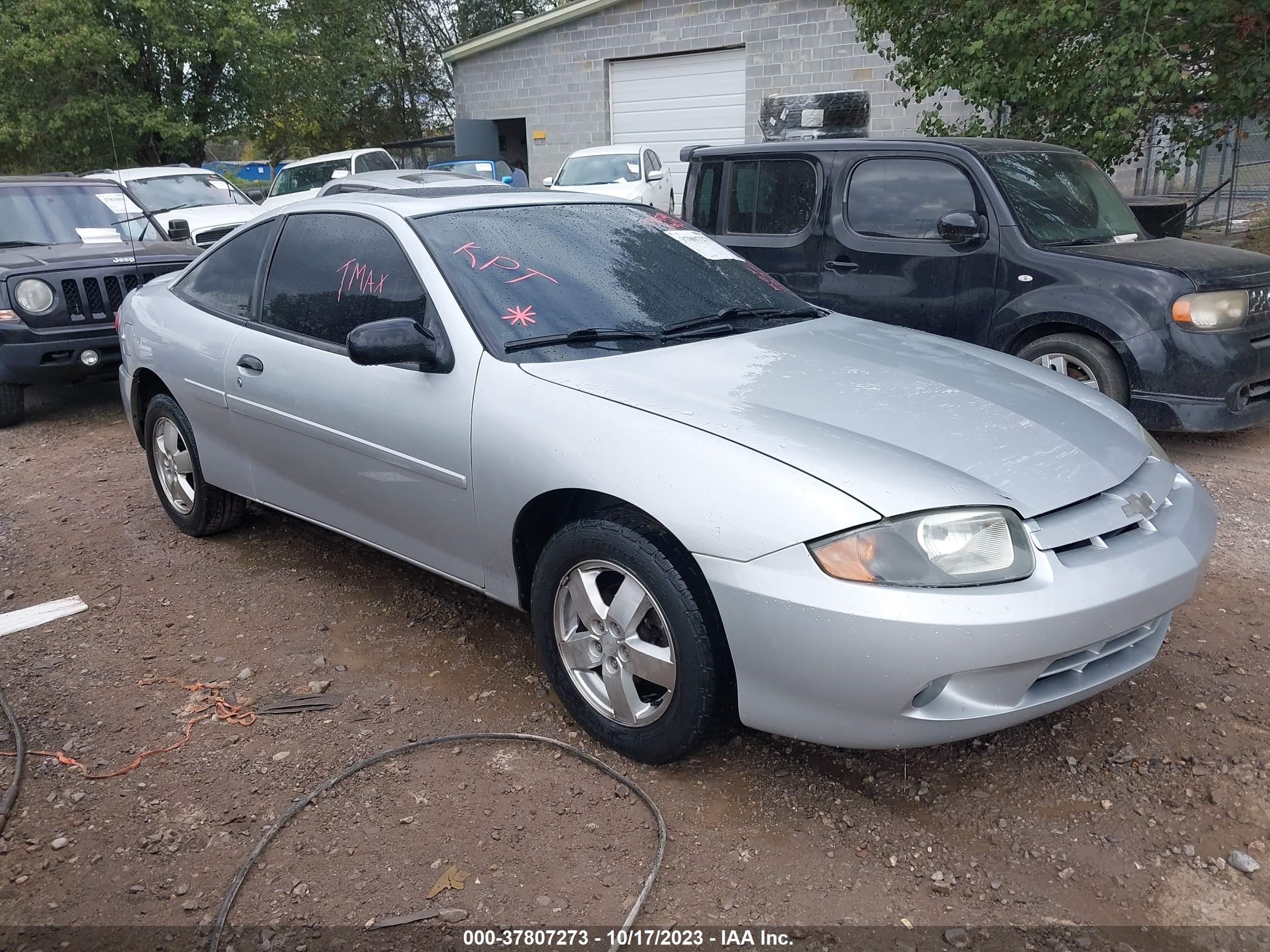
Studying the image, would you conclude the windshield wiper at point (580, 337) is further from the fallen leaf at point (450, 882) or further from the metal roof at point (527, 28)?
the metal roof at point (527, 28)

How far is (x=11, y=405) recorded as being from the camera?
7.50m

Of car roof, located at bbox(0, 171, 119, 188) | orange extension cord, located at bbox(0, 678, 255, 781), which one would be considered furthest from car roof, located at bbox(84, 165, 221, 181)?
orange extension cord, located at bbox(0, 678, 255, 781)

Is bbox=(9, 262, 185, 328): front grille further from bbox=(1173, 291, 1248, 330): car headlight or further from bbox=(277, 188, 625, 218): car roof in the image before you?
bbox=(1173, 291, 1248, 330): car headlight

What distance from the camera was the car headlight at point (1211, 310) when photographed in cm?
551

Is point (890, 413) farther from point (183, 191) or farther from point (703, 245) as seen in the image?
point (183, 191)

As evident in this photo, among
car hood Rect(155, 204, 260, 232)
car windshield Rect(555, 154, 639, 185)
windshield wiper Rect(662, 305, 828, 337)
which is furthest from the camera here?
car windshield Rect(555, 154, 639, 185)

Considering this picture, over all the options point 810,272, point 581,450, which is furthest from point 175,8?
point 581,450

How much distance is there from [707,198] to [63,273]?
15.2ft

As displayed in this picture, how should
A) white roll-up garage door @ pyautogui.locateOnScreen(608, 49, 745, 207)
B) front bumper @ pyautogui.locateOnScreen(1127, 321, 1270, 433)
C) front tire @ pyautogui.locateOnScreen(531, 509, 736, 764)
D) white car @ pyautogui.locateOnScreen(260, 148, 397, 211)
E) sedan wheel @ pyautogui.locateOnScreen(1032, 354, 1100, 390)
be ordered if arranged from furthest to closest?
white roll-up garage door @ pyautogui.locateOnScreen(608, 49, 745, 207), white car @ pyautogui.locateOnScreen(260, 148, 397, 211), sedan wheel @ pyautogui.locateOnScreen(1032, 354, 1100, 390), front bumper @ pyautogui.locateOnScreen(1127, 321, 1270, 433), front tire @ pyautogui.locateOnScreen(531, 509, 736, 764)

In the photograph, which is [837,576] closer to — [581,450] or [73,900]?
[581,450]

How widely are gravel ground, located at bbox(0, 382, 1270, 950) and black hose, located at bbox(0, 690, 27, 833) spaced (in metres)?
0.03

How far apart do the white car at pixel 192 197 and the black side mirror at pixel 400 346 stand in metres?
9.90

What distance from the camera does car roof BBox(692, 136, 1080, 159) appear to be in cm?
634

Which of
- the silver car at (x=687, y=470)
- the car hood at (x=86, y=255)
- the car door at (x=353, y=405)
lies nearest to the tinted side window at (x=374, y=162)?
the car hood at (x=86, y=255)
